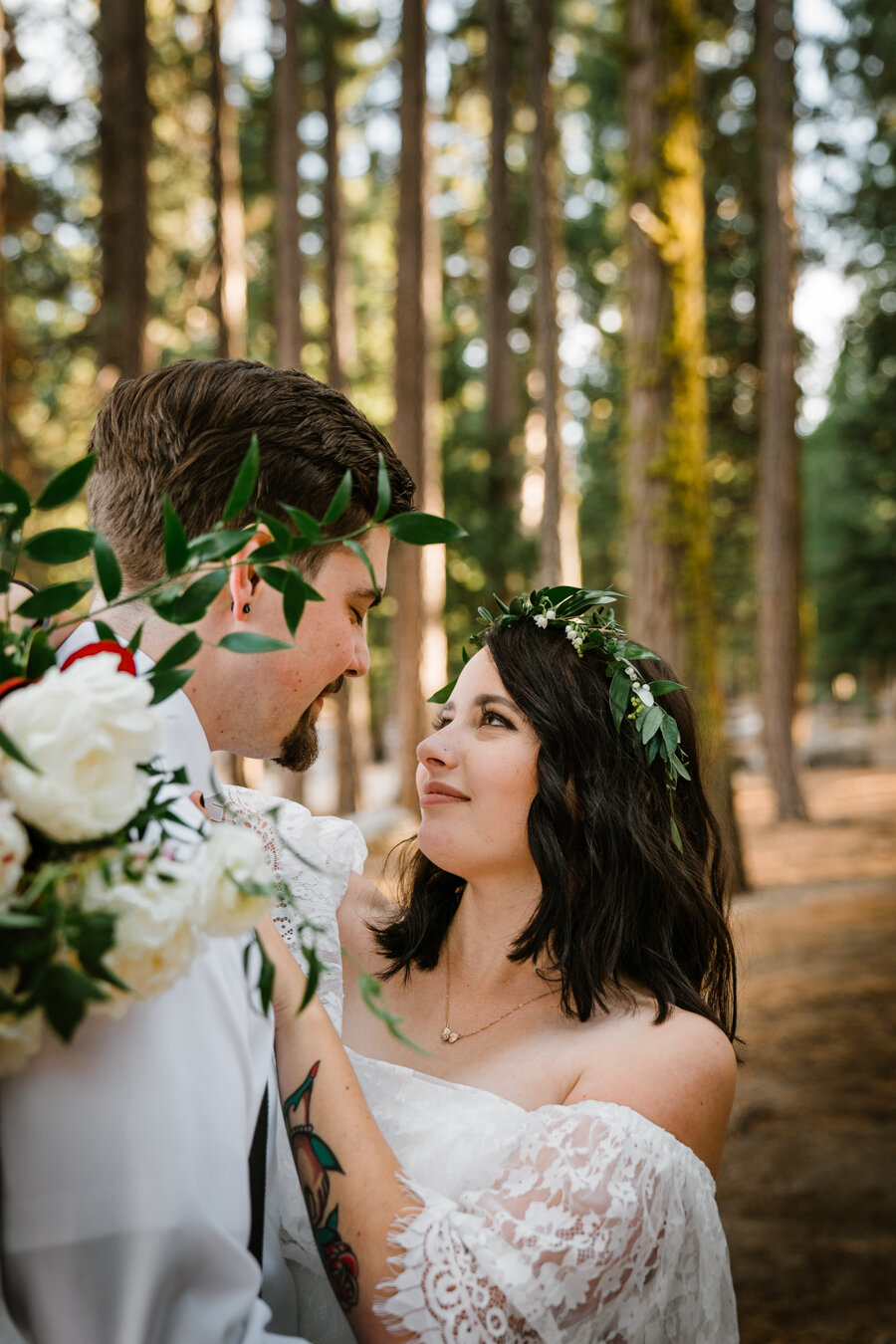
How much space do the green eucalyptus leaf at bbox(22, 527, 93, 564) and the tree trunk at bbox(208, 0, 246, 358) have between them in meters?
11.2

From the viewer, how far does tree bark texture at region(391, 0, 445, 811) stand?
13.3 m

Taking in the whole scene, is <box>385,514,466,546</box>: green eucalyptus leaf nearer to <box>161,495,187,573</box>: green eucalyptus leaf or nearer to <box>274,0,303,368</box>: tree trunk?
<box>161,495,187,573</box>: green eucalyptus leaf

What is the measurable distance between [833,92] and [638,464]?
1211cm

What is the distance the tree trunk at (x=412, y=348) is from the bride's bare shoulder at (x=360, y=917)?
10.1 m

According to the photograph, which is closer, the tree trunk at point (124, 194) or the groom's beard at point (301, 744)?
the groom's beard at point (301, 744)

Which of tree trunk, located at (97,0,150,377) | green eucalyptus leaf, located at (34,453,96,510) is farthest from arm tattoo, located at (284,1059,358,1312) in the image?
tree trunk, located at (97,0,150,377)

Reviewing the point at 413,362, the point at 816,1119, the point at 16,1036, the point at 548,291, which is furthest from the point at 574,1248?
the point at 548,291

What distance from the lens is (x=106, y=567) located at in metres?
1.37

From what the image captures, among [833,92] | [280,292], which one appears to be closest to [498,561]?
[280,292]

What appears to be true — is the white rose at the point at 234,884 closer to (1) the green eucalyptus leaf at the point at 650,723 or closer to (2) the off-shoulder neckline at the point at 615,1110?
(2) the off-shoulder neckline at the point at 615,1110

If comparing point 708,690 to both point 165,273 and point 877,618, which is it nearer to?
point 165,273

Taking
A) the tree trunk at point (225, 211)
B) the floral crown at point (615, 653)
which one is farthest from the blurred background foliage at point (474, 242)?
the floral crown at point (615, 653)

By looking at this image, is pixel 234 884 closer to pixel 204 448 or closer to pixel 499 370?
pixel 204 448

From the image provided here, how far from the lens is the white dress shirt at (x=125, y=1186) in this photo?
1.33 meters
